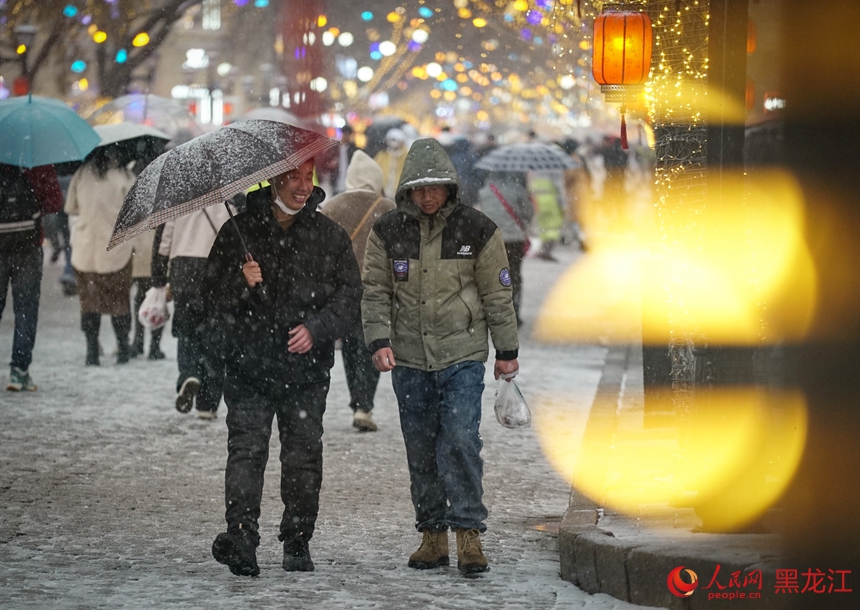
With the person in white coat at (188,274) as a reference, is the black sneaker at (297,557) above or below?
below

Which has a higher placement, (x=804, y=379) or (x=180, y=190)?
(x=180, y=190)

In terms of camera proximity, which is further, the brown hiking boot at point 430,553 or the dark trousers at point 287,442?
the brown hiking boot at point 430,553

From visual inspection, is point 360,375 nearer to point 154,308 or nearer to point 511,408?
point 154,308

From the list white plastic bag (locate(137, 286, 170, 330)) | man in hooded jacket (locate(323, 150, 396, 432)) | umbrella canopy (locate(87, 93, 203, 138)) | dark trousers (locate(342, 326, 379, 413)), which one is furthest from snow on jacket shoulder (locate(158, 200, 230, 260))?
umbrella canopy (locate(87, 93, 203, 138))

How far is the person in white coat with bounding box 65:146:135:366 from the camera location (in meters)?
12.4

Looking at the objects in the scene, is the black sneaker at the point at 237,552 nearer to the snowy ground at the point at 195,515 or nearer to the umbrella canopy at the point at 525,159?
the snowy ground at the point at 195,515

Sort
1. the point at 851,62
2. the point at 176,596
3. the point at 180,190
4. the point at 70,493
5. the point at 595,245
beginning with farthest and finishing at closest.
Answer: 1. the point at 595,245
2. the point at 70,493
3. the point at 180,190
4. the point at 176,596
5. the point at 851,62

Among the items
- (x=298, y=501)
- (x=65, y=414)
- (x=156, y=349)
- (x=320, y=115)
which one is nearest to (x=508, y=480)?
(x=298, y=501)

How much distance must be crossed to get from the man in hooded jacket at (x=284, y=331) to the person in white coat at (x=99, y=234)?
6.49 metres

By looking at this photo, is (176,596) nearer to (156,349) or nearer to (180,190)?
(180,190)

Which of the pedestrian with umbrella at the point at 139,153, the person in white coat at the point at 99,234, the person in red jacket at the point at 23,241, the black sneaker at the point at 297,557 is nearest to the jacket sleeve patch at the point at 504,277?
the black sneaker at the point at 297,557

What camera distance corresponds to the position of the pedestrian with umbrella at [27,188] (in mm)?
10602

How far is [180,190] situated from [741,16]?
250 cm

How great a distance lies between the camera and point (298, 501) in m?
6.07
